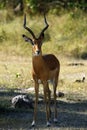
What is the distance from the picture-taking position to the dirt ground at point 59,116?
11.6m

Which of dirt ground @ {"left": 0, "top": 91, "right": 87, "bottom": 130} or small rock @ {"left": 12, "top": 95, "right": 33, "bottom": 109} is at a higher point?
small rock @ {"left": 12, "top": 95, "right": 33, "bottom": 109}

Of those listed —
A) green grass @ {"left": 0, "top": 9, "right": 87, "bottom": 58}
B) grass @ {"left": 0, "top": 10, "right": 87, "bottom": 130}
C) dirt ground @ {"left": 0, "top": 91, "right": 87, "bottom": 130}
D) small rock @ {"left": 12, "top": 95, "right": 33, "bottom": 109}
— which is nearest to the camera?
dirt ground @ {"left": 0, "top": 91, "right": 87, "bottom": 130}

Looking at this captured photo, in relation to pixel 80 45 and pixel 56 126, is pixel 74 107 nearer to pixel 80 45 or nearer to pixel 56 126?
pixel 56 126

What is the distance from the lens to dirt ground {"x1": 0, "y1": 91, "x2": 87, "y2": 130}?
38.0 feet

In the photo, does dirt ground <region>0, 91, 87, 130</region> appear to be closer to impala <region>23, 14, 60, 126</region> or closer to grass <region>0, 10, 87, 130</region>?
grass <region>0, 10, 87, 130</region>

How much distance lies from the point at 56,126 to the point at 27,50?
16.3 metres

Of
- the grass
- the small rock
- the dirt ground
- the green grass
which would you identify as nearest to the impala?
the dirt ground

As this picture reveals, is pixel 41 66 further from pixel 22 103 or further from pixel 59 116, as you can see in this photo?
pixel 22 103

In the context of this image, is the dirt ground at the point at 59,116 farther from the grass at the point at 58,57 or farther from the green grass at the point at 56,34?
the green grass at the point at 56,34

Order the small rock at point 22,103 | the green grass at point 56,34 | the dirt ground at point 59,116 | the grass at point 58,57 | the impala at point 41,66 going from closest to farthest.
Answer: the impala at point 41,66 < the dirt ground at point 59,116 < the grass at point 58,57 < the small rock at point 22,103 < the green grass at point 56,34

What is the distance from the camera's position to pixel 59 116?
1286 cm

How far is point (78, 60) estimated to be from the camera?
→ 2591 cm

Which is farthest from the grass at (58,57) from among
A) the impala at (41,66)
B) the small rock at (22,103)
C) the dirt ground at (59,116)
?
the impala at (41,66)

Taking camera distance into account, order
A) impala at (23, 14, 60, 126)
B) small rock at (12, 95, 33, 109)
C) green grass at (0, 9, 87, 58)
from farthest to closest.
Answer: green grass at (0, 9, 87, 58), small rock at (12, 95, 33, 109), impala at (23, 14, 60, 126)
